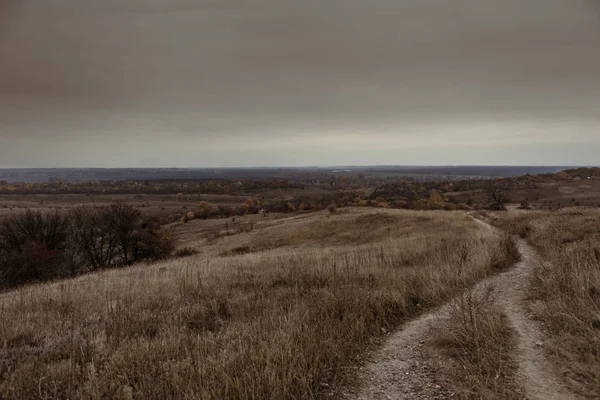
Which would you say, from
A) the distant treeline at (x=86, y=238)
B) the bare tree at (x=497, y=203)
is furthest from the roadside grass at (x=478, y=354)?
the bare tree at (x=497, y=203)

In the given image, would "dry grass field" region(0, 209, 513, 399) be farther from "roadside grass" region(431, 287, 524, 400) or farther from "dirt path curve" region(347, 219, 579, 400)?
"roadside grass" region(431, 287, 524, 400)

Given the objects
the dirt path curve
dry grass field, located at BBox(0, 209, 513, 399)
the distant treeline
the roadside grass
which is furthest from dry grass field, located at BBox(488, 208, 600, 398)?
the distant treeline

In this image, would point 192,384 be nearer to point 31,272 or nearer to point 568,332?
point 568,332

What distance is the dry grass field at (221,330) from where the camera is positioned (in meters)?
3.88

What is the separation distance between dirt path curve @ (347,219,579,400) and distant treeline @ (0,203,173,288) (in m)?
26.1

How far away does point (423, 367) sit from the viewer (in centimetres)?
433

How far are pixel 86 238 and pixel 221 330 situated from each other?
2840cm

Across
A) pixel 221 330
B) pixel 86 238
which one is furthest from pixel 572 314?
pixel 86 238

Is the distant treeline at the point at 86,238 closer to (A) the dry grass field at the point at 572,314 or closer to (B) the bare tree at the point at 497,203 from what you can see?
(A) the dry grass field at the point at 572,314

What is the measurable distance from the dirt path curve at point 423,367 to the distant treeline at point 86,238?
2608 cm

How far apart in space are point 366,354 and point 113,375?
3.54 metres

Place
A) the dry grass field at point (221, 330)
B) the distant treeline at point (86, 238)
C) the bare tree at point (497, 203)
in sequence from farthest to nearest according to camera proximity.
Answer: the bare tree at point (497, 203)
the distant treeline at point (86, 238)
the dry grass field at point (221, 330)

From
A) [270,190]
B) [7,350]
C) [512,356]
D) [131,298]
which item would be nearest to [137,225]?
[131,298]

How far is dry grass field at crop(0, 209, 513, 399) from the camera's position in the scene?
3.88 metres
